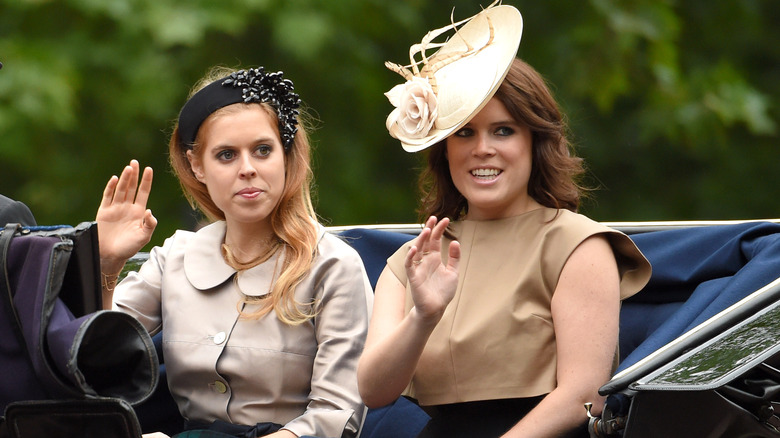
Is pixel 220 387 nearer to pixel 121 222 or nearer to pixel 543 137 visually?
pixel 121 222

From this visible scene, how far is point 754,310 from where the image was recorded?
2.29 metres

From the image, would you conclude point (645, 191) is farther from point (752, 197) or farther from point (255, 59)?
point (255, 59)

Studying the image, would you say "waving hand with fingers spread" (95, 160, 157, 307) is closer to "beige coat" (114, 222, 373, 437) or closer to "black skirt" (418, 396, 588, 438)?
"beige coat" (114, 222, 373, 437)

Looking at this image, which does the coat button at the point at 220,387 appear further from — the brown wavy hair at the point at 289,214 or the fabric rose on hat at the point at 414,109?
the fabric rose on hat at the point at 414,109

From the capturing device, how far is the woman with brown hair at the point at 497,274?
247cm

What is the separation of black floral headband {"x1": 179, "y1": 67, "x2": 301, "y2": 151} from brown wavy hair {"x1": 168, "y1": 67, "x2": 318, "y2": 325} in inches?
0.8

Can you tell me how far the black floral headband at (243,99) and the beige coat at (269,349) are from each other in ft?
1.01

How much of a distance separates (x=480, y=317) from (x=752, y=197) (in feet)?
12.5

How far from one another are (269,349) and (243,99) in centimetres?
61

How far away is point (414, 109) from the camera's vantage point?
2.74m

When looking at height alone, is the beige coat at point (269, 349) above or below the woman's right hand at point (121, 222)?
below

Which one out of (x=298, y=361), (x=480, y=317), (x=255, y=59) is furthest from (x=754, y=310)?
(x=255, y=59)

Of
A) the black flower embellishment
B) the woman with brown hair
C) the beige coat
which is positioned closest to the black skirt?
the woman with brown hair

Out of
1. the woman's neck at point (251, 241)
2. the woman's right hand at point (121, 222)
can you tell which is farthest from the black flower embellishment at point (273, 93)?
the woman's right hand at point (121, 222)
